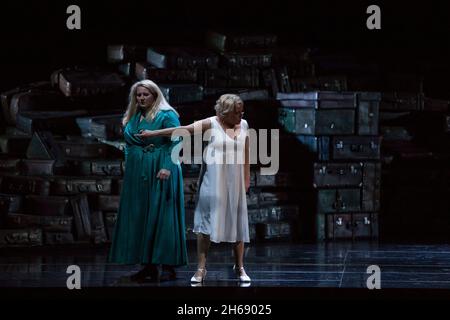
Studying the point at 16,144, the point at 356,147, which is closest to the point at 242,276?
the point at 356,147

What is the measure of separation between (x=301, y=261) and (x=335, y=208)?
1.79 m

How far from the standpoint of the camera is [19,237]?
10.1 metres

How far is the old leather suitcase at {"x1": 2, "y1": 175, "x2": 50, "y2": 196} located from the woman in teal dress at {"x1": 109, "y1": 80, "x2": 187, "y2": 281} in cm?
251

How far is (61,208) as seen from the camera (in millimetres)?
10430

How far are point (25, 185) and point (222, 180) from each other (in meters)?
3.14

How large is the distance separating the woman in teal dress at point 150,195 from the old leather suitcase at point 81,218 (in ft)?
7.51

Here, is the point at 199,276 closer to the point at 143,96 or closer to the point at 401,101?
the point at 143,96

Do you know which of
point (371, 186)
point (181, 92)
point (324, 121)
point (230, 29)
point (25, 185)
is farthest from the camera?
point (230, 29)

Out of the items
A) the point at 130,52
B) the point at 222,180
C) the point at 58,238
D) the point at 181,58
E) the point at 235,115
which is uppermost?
the point at 130,52

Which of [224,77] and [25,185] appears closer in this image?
[25,185]

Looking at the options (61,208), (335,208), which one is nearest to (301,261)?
(335,208)

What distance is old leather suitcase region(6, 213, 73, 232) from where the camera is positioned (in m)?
10.3
